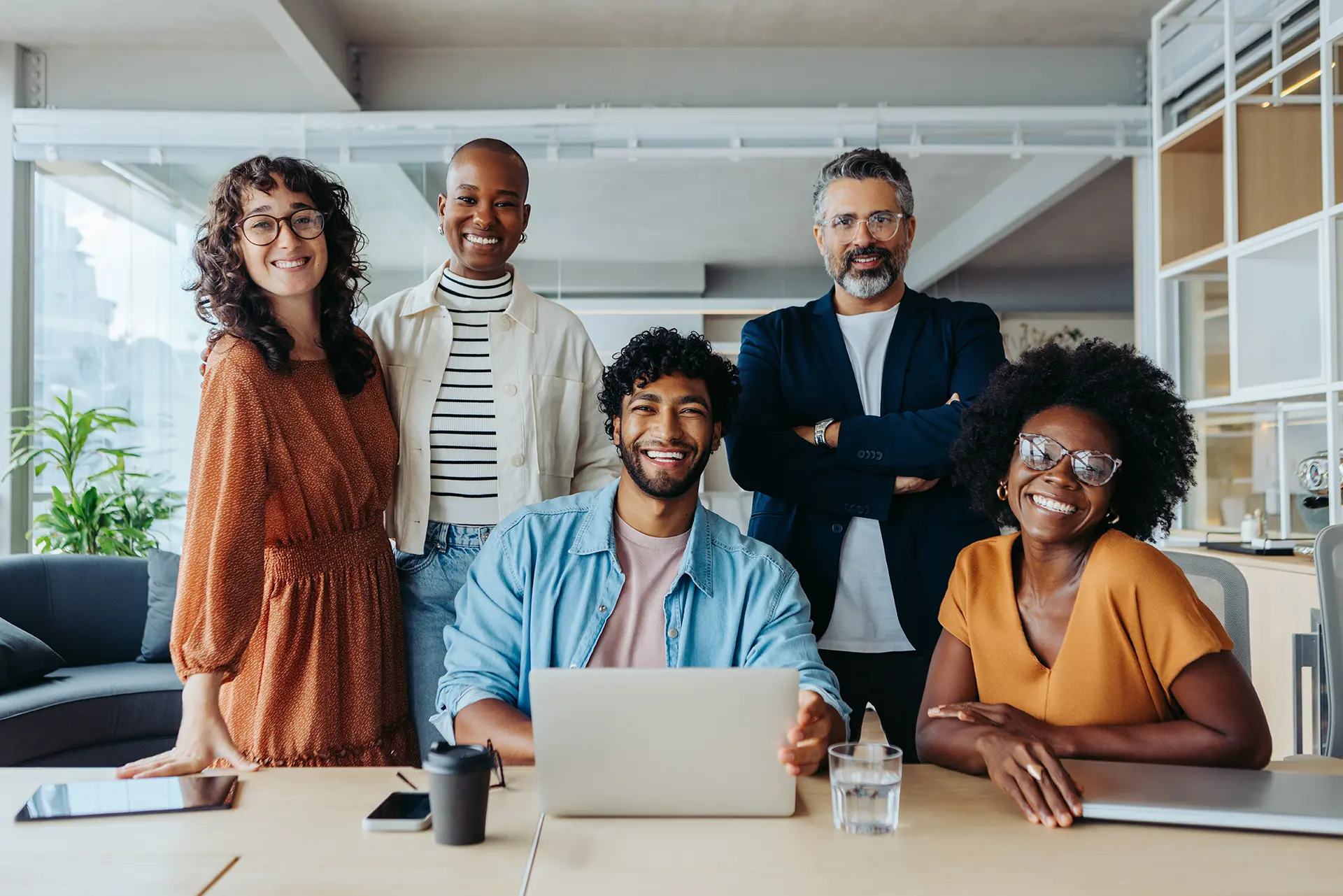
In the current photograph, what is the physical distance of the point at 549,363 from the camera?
2.21 m

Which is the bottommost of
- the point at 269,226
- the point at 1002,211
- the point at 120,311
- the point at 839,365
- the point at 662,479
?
the point at 662,479

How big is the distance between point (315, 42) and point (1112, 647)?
4037 mm

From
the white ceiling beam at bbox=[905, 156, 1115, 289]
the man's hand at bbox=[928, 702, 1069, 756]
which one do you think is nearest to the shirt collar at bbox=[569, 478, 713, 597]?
the man's hand at bbox=[928, 702, 1069, 756]

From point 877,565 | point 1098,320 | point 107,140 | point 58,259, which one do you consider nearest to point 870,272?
point 877,565

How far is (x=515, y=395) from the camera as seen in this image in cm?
215

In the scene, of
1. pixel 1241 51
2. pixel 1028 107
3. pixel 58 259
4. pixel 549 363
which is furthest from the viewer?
pixel 58 259

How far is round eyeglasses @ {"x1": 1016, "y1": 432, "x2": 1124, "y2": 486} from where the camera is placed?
5.37 feet

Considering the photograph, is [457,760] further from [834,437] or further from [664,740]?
[834,437]

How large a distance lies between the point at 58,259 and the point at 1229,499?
18.6 ft

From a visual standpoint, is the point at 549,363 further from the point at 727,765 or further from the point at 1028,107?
the point at 1028,107

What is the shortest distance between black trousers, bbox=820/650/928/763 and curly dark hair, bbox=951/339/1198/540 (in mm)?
398

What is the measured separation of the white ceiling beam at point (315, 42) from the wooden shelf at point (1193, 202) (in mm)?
3610

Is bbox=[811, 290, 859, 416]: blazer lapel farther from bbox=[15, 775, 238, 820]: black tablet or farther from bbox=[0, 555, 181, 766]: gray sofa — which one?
bbox=[0, 555, 181, 766]: gray sofa

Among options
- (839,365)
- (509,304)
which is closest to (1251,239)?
(839,365)
